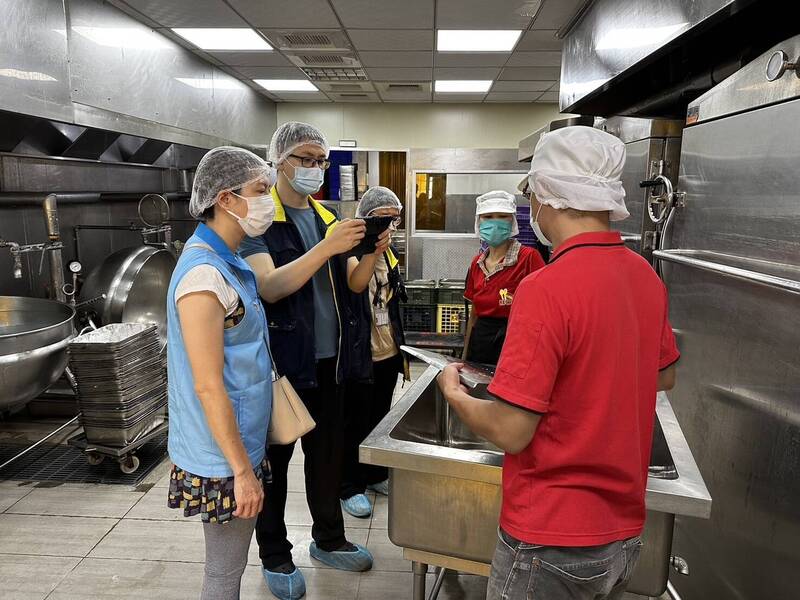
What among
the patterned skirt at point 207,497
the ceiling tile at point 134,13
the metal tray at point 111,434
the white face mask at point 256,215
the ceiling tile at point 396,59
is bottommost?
the metal tray at point 111,434

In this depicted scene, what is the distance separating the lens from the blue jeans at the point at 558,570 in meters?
1.01

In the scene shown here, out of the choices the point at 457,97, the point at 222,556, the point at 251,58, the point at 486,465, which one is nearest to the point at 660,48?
the point at 486,465

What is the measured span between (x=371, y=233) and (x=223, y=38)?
320 cm

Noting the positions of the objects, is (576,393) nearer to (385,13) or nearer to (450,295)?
(385,13)

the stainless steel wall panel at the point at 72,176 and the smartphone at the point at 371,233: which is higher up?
the stainless steel wall panel at the point at 72,176

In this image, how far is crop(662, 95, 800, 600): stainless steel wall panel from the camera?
1378 mm

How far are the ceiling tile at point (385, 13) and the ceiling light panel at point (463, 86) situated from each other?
68.8 inches

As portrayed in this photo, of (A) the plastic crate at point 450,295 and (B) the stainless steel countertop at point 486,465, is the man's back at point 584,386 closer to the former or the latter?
(B) the stainless steel countertop at point 486,465

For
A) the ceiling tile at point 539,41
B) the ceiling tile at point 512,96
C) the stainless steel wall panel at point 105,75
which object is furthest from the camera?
the ceiling tile at point 512,96

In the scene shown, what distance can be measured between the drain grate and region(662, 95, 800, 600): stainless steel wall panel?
2769 mm

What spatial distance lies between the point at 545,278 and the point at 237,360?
0.82 meters

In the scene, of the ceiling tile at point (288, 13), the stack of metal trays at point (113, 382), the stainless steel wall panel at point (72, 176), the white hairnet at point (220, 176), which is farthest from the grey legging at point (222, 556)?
the ceiling tile at point (288, 13)

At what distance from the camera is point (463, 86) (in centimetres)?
574

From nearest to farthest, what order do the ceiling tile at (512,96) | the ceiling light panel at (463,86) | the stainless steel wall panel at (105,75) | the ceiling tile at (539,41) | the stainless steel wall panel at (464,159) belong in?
the stainless steel wall panel at (105,75), the ceiling tile at (539,41), the ceiling light panel at (463,86), the stainless steel wall panel at (464,159), the ceiling tile at (512,96)
